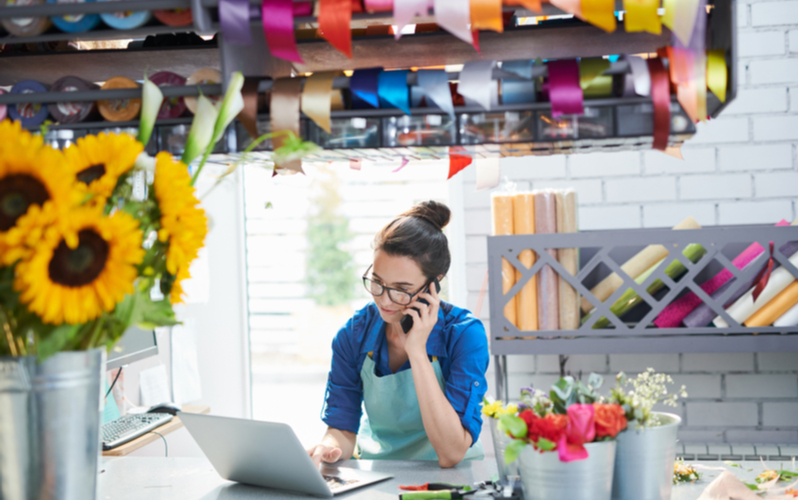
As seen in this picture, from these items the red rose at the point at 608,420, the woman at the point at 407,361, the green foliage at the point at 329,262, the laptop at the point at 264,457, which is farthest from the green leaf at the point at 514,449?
the green foliage at the point at 329,262

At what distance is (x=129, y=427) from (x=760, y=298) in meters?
1.96

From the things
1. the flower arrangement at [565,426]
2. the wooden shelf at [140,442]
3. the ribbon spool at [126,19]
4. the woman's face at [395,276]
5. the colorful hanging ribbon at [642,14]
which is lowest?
the wooden shelf at [140,442]

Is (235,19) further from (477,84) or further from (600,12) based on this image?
(600,12)

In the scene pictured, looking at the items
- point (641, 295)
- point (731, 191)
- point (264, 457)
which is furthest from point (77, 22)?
point (731, 191)

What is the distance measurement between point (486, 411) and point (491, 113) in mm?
539

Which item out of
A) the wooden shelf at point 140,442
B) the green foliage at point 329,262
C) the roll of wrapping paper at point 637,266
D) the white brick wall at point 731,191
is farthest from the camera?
the green foliage at point 329,262

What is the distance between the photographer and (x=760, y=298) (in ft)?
6.45

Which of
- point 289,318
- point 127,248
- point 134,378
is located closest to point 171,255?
point 127,248

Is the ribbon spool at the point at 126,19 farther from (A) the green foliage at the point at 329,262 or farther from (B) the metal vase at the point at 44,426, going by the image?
(A) the green foliage at the point at 329,262

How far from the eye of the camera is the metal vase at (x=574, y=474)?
40.3 inches

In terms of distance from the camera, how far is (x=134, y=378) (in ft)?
8.42

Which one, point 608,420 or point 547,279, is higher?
point 547,279

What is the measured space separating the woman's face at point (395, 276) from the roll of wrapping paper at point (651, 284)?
623mm

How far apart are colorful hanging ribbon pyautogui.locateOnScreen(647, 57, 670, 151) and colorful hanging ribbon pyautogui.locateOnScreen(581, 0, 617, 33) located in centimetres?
12
